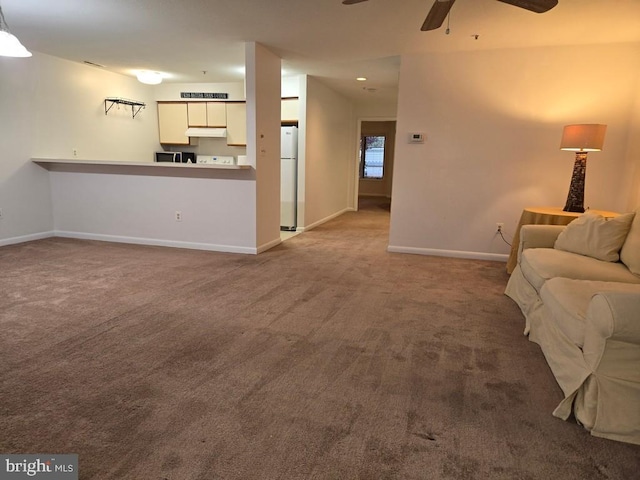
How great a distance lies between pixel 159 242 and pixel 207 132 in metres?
2.32

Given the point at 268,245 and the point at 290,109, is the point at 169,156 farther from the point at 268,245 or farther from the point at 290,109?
the point at 268,245

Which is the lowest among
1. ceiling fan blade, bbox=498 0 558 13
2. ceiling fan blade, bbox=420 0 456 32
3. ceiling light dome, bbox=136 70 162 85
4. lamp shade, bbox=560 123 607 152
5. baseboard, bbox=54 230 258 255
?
baseboard, bbox=54 230 258 255

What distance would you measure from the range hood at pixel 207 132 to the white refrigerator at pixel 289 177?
112 centimetres

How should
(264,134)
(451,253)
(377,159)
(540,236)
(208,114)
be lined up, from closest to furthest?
(540,236)
(264,134)
(451,253)
(208,114)
(377,159)

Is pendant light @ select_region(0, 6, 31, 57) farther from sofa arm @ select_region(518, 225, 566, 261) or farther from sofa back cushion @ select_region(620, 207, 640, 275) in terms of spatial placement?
sofa back cushion @ select_region(620, 207, 640, 275)

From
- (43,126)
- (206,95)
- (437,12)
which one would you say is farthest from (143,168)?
(437,12)

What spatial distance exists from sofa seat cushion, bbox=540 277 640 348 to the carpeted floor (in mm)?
328

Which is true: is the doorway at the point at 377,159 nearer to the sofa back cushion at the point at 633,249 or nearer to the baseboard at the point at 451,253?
A: the baseboard at the point at 451,253

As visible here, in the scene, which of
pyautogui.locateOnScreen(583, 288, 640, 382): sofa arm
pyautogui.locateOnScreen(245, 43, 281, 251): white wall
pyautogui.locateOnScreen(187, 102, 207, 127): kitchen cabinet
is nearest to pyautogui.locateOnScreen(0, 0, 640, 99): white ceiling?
pyautogui.locateOnScreen(245, 43, 281, 251): white wall

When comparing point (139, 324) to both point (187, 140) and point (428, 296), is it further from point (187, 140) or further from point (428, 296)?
point (187, 140)

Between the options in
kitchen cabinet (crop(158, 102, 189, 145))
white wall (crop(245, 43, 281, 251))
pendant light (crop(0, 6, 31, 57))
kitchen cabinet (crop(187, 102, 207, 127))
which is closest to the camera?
pendant light (crop(0, 6, 31, 57))

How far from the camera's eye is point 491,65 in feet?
14.1

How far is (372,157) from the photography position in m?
12.2

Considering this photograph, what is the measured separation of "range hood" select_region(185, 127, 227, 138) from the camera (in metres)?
6.44
